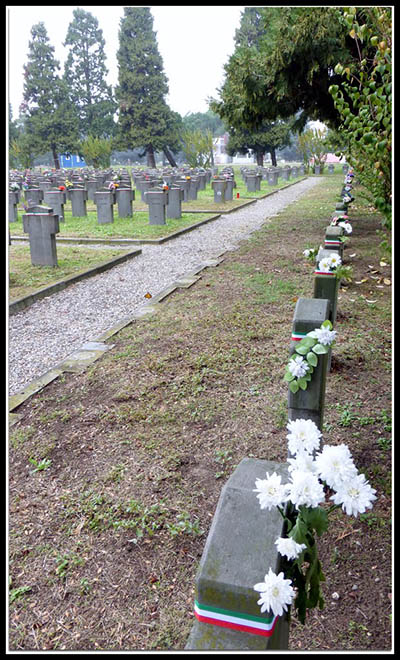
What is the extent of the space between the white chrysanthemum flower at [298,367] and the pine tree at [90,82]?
55.6m

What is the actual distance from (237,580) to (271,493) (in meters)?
0.24

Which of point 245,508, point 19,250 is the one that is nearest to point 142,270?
point 19,250

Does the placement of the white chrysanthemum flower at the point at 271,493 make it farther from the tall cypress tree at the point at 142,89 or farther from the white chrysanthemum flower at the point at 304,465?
the tall cypress tree at the point at 142,89

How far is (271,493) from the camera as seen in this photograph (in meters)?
1.44

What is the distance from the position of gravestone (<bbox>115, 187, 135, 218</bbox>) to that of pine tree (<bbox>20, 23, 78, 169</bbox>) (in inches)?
1463

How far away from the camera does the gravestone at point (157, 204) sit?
14.0 m

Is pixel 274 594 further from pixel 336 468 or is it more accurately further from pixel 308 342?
pixel 308 342

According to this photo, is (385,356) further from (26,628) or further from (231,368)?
(26,628)

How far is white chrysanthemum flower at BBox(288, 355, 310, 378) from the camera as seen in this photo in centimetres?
279

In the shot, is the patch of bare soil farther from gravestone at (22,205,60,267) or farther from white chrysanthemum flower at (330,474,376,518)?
gravestone at (22,205,60,267)

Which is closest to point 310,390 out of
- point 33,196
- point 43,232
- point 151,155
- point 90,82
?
point 43,232

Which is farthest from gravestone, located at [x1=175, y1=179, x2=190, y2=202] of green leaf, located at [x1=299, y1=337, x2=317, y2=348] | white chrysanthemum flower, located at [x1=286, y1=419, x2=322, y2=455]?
white chrysanthemum flower, located at [x1=286, y1=419, x2=322, y2=455]

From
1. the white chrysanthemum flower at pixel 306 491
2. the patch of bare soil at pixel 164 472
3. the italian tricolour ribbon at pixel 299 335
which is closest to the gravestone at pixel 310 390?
the italian tricolour ribbon at pixel 299 335
